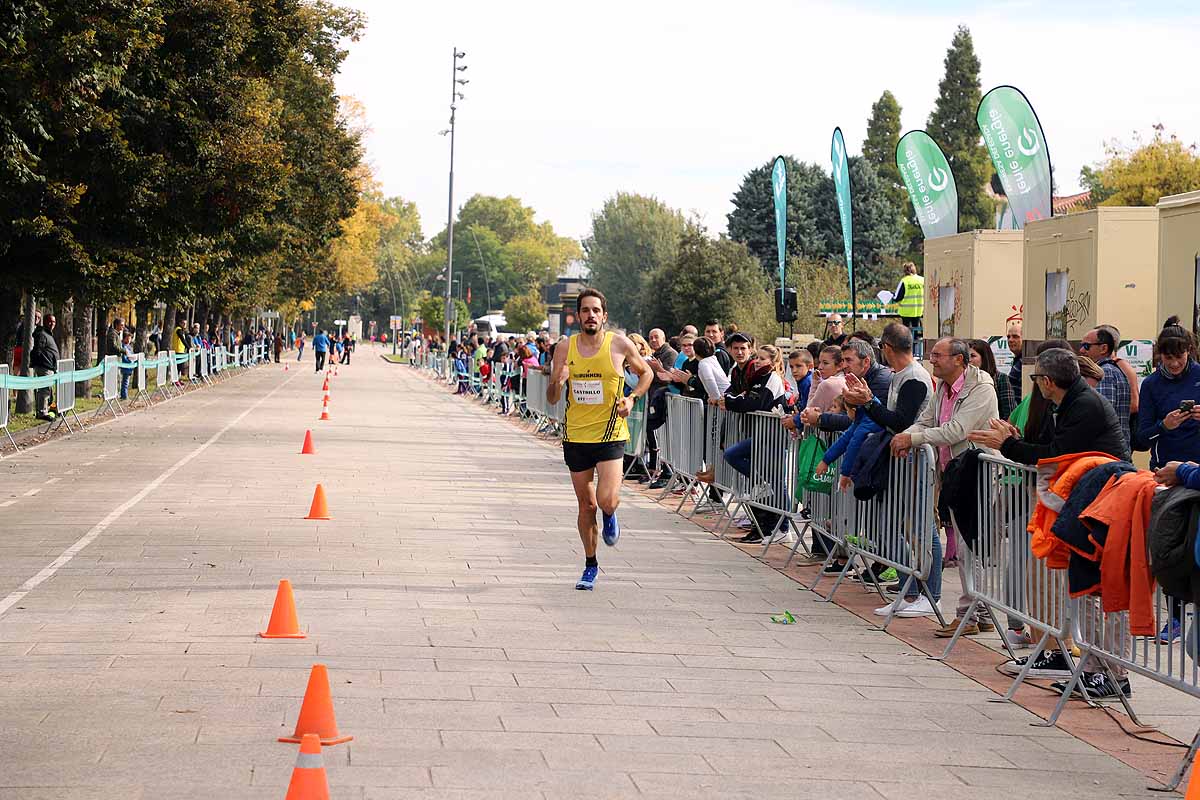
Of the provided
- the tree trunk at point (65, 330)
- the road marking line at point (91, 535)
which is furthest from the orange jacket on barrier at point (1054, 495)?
the tree trunk at point (65, 330)

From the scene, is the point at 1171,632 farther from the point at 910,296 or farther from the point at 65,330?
the point at 65,330

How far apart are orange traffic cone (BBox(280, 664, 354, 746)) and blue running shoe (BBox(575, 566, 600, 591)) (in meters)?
4.61

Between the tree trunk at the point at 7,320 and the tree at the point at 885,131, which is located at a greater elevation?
the tree at the point at 885,131

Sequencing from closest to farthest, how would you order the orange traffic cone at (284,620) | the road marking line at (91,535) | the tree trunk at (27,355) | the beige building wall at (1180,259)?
the orange traffic cone at (284,620), the road marking line at (91,535), the beige building wall at (1180,259), the tree trunk at (27,355)

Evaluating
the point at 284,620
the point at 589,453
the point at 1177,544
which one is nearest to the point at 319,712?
the point at 284,620

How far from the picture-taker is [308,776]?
15.9 ft

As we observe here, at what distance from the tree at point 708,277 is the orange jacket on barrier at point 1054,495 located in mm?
64434

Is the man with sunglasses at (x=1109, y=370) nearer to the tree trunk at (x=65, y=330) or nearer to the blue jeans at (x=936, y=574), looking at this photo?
the blue jeans at (x=936, y=574)

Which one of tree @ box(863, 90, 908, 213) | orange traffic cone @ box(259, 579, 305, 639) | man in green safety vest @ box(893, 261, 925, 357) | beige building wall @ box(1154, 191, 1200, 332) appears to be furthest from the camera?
tree @ box(863, 90, 908, 213)

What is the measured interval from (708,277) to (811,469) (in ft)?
210

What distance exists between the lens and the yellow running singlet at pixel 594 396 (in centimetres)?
1059

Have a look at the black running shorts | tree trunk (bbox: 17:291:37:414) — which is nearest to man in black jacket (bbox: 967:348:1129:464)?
the black running shorts

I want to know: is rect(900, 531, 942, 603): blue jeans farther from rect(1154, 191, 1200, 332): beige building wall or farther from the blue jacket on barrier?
rect(1154, 191, 1200, 332): beige building wall

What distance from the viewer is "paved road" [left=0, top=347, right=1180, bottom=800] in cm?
592
